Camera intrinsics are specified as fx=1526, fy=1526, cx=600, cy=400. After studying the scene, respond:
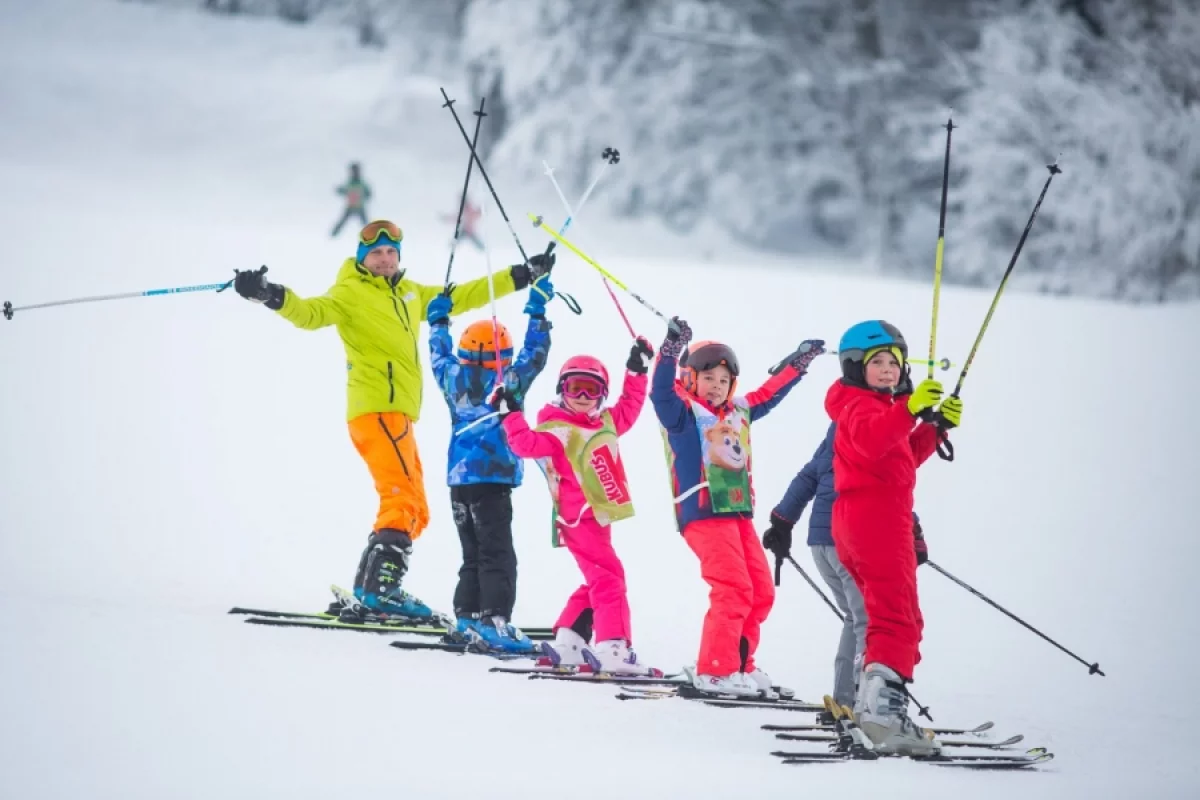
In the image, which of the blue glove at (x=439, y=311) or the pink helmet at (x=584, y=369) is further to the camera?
the blue glove at (x=439, y=311)

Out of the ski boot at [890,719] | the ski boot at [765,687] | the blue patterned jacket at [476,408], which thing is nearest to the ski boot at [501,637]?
the blue patterned jacket at [476,408]

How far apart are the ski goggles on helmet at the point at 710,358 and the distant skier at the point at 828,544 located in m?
0.50

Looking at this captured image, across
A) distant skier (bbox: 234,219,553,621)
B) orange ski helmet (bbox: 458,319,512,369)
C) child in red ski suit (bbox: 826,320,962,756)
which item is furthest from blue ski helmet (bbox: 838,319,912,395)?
distant skier (bbox: 234,219,553,621)

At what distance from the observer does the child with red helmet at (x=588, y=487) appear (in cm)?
621

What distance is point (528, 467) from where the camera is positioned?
1156 centimetres

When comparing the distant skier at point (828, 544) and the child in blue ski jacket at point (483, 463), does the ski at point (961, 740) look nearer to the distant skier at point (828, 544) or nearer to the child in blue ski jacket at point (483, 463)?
the distant skier at point (828, 544)

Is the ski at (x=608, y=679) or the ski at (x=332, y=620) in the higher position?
the ski at (x=332, y=620)

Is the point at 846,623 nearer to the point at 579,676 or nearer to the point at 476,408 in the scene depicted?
the point at 579,676

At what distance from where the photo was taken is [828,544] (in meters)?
5.96

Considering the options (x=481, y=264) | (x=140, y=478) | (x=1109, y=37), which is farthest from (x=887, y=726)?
(x=1109, y=37)

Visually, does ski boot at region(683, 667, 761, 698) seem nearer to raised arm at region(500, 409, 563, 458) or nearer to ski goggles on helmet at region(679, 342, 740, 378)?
raised arm at region(500, 409, 563, 458)

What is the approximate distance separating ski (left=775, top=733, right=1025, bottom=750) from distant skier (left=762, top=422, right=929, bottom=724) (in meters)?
0.42

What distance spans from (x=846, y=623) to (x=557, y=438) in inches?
54.7

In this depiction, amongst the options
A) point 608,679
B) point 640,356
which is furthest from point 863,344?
point 608,679
